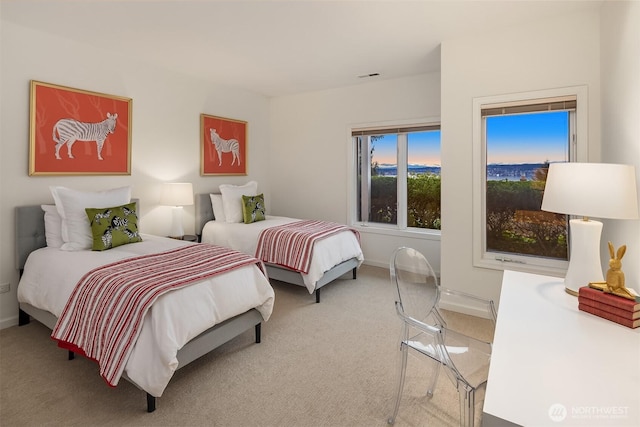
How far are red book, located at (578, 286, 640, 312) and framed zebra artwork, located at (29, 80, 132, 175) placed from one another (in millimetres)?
4157

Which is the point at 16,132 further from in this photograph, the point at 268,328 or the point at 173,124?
the point at 268,328

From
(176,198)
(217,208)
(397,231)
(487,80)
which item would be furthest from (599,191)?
(217,208)

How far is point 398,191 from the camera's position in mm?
4836

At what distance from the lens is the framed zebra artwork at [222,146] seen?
4.71 meters

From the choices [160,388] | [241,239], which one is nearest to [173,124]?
→ [241,239]

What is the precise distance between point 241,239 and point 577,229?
10.9 feet

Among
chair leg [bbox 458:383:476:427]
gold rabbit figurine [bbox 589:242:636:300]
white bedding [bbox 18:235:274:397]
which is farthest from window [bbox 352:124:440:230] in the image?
chair leg [bbox 458:383:476:427]

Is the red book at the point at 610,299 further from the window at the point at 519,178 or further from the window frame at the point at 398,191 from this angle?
the window frame at the point at 398,191

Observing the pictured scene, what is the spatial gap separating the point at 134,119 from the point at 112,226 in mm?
1492

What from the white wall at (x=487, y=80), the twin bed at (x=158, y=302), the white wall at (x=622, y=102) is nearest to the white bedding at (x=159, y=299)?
the twin bed at (x=158, y=302)

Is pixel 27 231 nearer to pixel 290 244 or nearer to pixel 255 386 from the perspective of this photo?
pixel 290 244

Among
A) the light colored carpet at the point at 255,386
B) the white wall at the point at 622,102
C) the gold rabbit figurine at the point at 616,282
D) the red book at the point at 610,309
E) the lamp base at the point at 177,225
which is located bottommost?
the light colored carpet at the point at 255,386

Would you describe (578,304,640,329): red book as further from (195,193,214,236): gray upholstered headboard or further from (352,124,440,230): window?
(195,193,214,236): gray upholstered headboard

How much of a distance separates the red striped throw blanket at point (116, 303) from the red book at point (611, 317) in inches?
81.6
